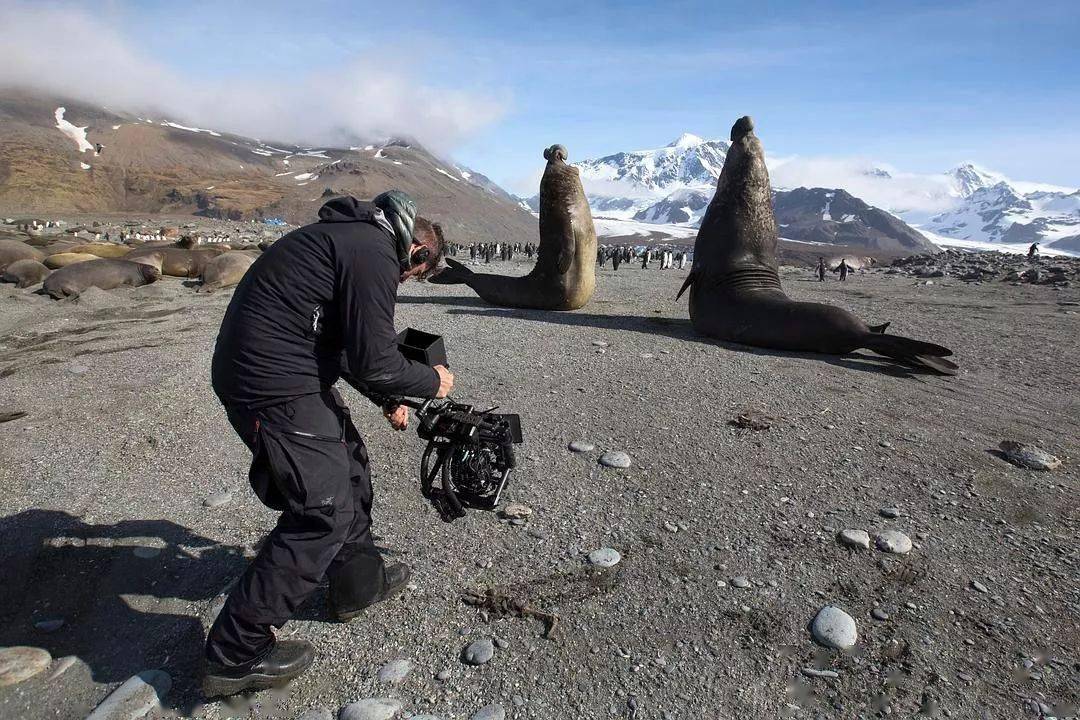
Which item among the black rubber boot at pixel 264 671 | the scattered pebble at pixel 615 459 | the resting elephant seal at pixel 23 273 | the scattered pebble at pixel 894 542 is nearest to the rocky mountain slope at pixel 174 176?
the resting elephant seal at pixel 23 273

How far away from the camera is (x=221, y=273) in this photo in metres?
12.5

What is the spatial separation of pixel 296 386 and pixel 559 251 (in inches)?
317

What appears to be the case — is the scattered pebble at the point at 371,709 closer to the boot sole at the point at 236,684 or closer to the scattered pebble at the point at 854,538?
the boot sole at the point at 236,684

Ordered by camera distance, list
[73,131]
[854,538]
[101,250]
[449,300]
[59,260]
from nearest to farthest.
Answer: [854,538] → [449,300] → [59,260] → [101,250] → [73,131]

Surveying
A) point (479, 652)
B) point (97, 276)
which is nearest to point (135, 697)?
point (479, 652)

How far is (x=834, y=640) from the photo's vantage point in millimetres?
2463

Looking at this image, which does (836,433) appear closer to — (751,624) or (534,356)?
(751,624)

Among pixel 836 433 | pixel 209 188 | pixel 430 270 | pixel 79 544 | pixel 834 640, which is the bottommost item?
pixel 79 544

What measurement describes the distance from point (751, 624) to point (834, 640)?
31 cm

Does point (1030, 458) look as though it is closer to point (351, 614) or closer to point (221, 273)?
point (351, 614)

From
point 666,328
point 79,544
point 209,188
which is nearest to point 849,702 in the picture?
point 79,544

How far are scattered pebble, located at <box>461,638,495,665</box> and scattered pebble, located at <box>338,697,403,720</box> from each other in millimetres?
312

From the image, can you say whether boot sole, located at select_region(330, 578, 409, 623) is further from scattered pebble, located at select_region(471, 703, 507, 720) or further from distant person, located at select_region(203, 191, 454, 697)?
scattered pebble, located at select_region(471, 703, 507, 720)

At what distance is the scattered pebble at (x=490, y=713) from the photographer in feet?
7.03
